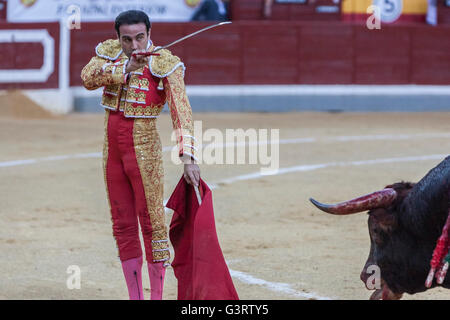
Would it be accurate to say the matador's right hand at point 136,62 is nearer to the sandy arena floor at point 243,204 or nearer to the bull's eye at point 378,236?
the bull's eye at point 378,236

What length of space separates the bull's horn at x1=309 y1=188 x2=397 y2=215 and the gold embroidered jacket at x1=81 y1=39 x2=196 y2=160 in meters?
0.63

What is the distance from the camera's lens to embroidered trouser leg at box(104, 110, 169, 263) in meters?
3.95

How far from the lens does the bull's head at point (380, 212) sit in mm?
3496

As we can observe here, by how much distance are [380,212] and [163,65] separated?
1.08 m

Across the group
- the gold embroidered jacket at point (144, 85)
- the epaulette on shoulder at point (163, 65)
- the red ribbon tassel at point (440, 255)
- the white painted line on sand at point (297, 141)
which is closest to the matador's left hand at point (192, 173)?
the gold embroidered jacket at point (144, 85)

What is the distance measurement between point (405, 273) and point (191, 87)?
9265 mm

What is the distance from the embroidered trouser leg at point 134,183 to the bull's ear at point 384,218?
3.09ft

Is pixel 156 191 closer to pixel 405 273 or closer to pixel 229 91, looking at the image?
pixel 405 273

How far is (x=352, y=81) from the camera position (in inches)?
524

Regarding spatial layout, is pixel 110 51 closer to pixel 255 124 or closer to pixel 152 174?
pixel 152 174

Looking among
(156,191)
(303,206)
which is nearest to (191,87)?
(303,206)

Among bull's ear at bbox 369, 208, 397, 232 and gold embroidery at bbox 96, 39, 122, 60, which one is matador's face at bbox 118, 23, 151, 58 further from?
bull's ear at bbox 369, 208, 397, 232

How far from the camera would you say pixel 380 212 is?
3596 mm

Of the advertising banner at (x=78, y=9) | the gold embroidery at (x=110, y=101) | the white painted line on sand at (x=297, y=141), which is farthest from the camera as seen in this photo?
the advertising banner at (x=78, y=9)
